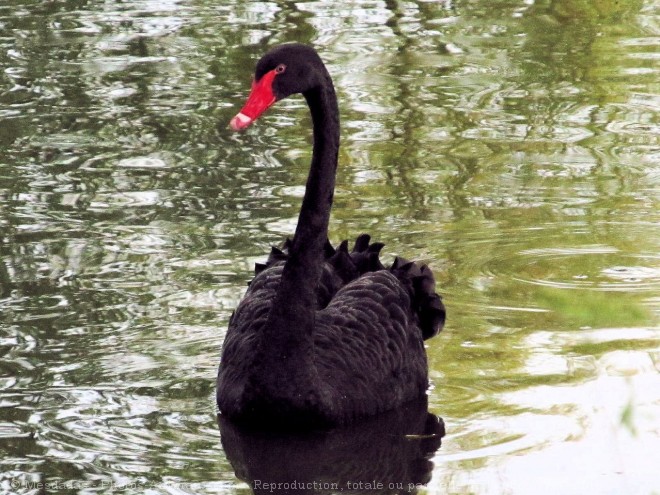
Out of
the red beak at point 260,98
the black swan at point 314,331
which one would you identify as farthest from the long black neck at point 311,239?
the red beak at point 260,98

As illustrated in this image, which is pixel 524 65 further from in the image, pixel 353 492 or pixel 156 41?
pixel 353 492

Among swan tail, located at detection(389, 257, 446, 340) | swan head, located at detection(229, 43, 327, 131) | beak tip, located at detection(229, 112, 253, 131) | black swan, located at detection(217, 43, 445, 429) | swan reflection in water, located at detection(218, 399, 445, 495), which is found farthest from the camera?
swan tail, located at detection(389, 257, 446, 340)

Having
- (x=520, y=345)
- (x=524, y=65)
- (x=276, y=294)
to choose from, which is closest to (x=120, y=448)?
(x=276, y=294)

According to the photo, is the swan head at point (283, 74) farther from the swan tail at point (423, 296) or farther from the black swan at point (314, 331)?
the swan tail at point (423, 296)

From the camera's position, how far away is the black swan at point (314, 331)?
4.59m

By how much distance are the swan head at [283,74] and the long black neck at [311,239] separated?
9 centimetres

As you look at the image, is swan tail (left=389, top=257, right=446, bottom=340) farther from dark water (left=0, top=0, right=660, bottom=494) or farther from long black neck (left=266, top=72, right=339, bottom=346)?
long black neck (left=266, top=72, right=339, bottom=346)

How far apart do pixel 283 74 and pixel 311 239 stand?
1.96 feet

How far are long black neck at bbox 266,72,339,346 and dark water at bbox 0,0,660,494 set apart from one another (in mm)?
437

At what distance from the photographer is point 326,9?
11.3 m

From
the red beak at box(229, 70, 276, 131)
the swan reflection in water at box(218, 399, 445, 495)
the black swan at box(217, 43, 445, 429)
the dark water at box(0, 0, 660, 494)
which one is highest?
the red beak at box(229, 70, 276, 131)

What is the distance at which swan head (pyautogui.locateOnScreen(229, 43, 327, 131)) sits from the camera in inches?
176

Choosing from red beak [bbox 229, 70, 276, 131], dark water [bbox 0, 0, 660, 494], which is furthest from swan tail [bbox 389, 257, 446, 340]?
red beak [bbox 229, 70, 276, 131]

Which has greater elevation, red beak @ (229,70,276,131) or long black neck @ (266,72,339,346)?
red beak @ (229,70,276,131)
